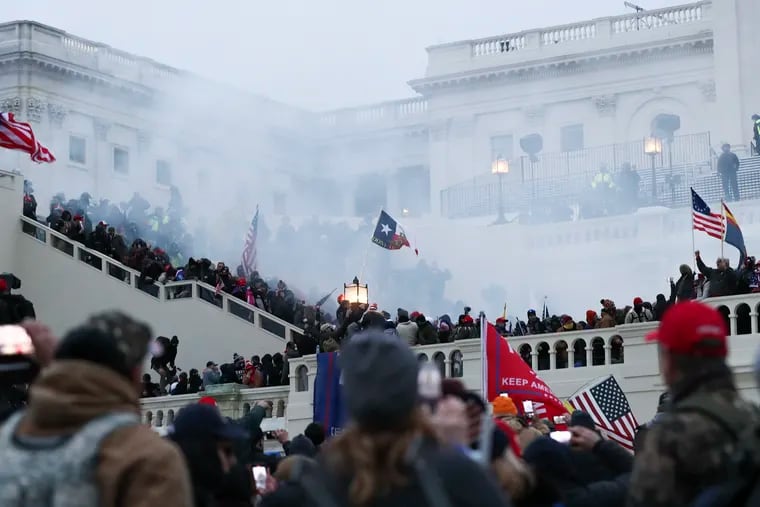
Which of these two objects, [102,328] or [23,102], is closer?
[102,328]

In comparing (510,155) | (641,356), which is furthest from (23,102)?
(641,356)

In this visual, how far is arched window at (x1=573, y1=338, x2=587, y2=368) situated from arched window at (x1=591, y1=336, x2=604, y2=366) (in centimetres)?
16

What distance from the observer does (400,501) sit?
5137mm

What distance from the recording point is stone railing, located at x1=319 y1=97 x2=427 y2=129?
7044 centimetres

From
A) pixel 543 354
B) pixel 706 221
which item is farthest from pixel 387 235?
pixel 543 354

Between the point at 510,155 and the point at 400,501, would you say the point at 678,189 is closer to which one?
the point at 510,155

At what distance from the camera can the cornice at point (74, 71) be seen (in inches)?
2451

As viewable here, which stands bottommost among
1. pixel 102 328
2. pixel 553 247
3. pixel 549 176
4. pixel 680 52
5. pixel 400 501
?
pixel 400 501

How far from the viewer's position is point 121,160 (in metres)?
66.5

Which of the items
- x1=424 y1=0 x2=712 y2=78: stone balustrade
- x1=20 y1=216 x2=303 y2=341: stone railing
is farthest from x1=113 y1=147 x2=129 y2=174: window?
x1=20 y1=216 x2=303 y2=341: stone railing

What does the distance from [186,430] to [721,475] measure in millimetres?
2286

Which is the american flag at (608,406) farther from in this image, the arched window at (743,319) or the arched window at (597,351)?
the arched window at (597,351)

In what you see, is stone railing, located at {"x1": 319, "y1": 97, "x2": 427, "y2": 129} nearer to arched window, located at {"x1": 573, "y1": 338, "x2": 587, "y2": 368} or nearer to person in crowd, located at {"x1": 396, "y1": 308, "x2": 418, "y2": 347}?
person in crowd, located at {"x1": 396, "y1": 308, "x2": 418, "y2": 347}

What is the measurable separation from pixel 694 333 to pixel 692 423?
1.10 feet
